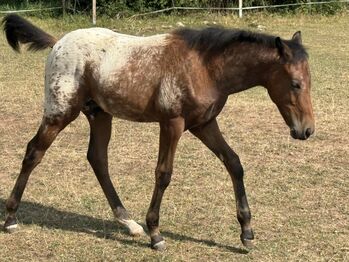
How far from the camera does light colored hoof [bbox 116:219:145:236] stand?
4922 mm

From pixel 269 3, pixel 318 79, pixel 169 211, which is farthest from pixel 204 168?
pixel 269 3

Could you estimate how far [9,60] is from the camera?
13133mm

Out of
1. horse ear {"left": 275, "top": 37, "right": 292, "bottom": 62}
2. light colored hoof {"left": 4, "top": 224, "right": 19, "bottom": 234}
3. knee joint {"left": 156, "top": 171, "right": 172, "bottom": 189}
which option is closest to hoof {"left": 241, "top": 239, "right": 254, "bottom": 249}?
knee joint {"left": 156, "top": 171, "right": 172, "bottom": 189}

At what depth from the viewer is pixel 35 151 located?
4902 mm

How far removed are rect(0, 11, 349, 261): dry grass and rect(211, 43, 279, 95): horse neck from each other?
1.26 m

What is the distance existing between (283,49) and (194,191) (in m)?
2.10

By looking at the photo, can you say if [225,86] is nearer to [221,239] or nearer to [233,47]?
[233,47]

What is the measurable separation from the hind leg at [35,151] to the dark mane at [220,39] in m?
1.13

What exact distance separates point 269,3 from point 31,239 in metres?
17.8

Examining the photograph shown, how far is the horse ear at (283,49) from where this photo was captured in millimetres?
4238

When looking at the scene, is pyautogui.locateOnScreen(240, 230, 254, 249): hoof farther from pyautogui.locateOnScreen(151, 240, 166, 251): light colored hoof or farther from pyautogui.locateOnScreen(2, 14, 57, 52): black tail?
pyautogui.locateOnScreen(2, 14, 57, 52): black tail

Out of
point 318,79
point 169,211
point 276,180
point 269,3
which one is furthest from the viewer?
point 269,3

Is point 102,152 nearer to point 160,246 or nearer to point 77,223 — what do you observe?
point 77,223

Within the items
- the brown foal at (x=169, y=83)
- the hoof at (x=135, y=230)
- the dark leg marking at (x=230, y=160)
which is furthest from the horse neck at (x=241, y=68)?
the hoof at (x=135, y=230)
